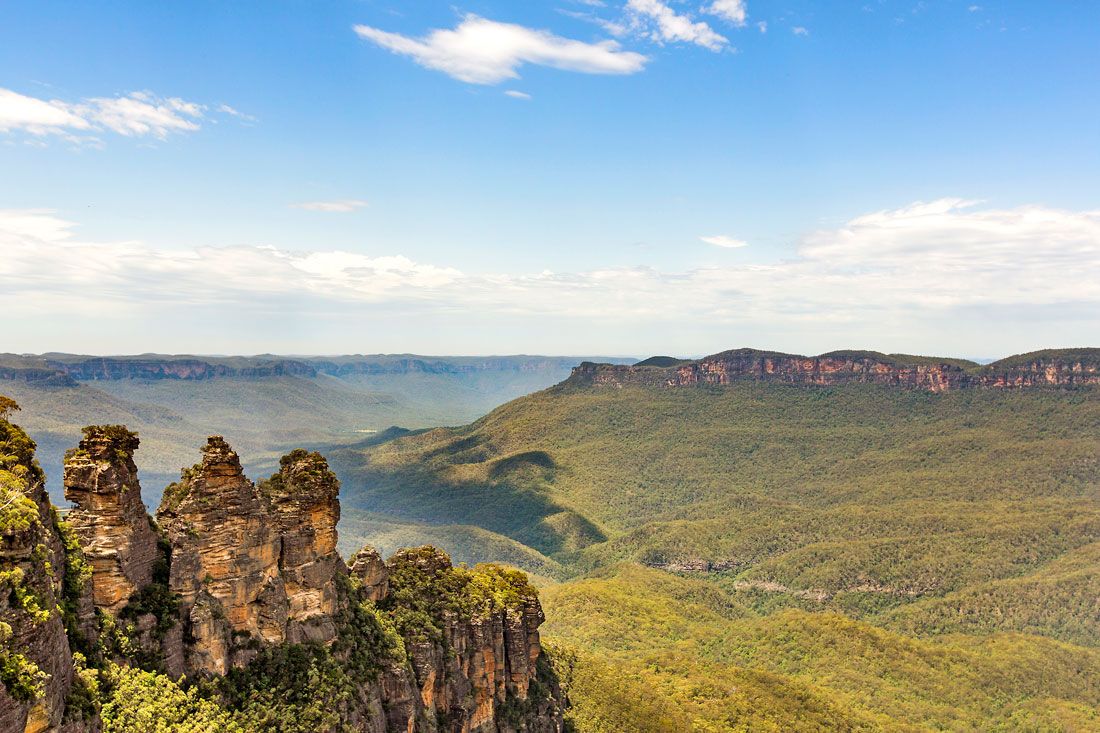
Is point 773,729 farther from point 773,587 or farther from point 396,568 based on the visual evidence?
point 773,587

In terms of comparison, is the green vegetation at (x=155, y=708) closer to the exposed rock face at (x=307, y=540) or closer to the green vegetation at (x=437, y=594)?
the exposed rock face at (x=307, y=540)

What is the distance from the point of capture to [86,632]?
29312 mm

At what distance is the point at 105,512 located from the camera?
3166 cm

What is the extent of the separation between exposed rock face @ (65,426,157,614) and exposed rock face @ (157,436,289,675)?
2722 millimetres

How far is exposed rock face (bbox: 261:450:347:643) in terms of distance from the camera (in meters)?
42.0

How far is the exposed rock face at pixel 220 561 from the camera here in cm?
3484

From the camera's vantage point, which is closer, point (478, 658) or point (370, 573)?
point (370, 573)

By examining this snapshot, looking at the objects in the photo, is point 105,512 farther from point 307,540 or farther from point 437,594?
point 437,594

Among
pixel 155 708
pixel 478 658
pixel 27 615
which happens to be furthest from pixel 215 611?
pixel 478 658

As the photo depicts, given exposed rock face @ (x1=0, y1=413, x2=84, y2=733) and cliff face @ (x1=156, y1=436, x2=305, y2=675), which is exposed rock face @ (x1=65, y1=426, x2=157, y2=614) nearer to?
cliff face @ (x1=156, y1=436, x2=305, y2=675)

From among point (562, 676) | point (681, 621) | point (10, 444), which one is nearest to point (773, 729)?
point (562, 676)

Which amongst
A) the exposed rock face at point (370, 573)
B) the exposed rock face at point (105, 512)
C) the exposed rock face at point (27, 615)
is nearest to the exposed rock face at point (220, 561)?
the exposed rock face at point (105, 512)

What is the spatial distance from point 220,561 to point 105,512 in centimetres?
673

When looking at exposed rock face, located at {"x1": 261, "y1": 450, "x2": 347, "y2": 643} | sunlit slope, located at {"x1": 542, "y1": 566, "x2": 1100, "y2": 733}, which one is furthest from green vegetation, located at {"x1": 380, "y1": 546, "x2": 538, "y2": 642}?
sunlit slope, located at {"x1": 542, "y1": 566, "x2": 1100, "y2": 733}
